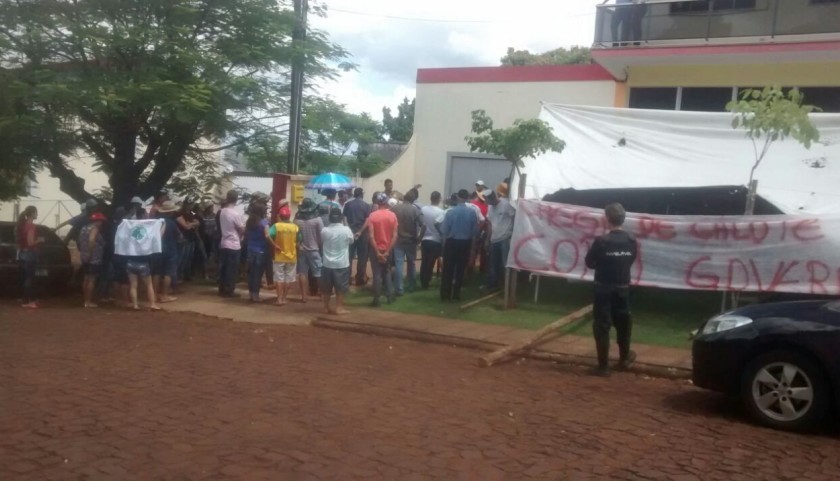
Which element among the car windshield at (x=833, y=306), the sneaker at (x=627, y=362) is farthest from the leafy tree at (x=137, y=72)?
the car windshield at (x=833, y=306)

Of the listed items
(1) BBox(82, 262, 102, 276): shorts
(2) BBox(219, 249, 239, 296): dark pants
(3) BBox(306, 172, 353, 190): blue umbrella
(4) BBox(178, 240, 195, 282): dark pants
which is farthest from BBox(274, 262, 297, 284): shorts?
(3) BBox(306, 172, 353, 190): blue umbrella

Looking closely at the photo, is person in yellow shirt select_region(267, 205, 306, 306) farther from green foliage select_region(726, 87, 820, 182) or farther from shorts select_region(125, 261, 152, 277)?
green foliage select_region(726, 87, 820, 182)

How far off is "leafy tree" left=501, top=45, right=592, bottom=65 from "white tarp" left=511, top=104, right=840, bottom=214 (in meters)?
22.2

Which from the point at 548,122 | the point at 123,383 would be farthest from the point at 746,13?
the point at 123,383

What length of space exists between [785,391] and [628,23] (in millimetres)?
11694

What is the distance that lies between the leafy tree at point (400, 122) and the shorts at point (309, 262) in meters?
36.0

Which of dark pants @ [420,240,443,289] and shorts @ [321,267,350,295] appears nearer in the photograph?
shorts @ [321,267,350,295]

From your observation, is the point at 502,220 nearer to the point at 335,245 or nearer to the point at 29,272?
the point at 335,245

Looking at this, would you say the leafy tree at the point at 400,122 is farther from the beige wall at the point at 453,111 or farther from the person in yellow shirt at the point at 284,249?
the person in yellow shirt at the point at 284,249

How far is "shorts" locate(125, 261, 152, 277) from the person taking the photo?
1308cm

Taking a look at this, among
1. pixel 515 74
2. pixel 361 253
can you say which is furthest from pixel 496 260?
pixel 515 74

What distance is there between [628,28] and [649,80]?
3.88ft

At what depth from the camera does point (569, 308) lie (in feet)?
40.6

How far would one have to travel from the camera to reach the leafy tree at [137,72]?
13555mm
